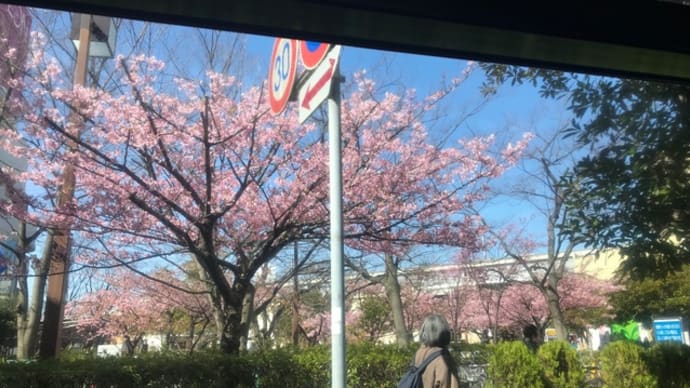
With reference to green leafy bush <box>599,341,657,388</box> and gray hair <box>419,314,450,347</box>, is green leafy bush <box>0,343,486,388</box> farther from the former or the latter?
green leafy bush <box>599,341,657,388</box>

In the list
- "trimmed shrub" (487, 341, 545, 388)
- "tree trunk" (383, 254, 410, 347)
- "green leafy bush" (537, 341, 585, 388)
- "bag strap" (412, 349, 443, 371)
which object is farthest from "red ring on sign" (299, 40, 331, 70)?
"tree trunk" (383, 254, 410, 347)

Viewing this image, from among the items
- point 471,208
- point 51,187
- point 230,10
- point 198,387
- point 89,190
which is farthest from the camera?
point 471,208

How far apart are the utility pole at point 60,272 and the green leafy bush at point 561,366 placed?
17.9 feet

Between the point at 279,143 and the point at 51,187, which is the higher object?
the point at 279,143

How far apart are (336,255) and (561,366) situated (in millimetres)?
4228

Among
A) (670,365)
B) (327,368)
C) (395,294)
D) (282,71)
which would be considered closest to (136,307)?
(395,294)

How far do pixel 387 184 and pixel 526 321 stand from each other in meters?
17.2

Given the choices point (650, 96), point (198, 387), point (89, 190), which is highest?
point (650, 96)

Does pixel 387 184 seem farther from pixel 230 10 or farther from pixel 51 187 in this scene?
pixel 230 10

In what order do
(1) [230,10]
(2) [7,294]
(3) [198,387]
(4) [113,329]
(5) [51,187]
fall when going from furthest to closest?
(2) [7,294] → (4) [113,329] → (5) [51,187] → (3) [198,387] → (1) [230,10]

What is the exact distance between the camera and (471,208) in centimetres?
681

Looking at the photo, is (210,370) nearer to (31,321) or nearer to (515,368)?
(515,368)

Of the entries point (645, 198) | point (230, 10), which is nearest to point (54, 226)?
point (230, 10)

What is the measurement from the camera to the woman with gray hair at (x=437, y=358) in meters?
2.65
